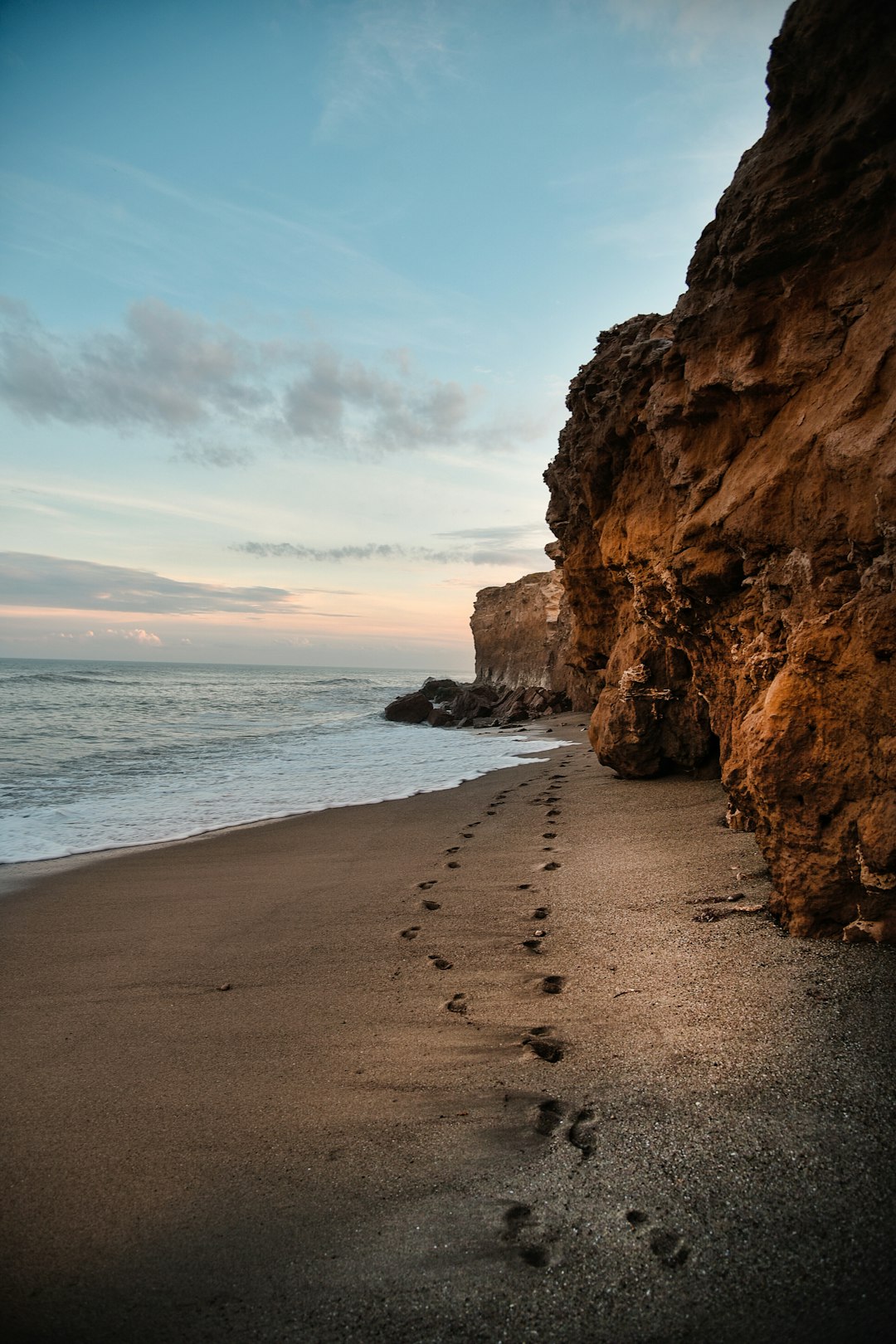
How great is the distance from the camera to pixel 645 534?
23.7 feet

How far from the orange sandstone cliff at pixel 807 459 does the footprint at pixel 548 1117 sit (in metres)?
1.73

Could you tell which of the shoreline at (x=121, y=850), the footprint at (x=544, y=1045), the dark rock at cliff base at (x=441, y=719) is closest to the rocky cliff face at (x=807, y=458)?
the footprint at (x=544, y=1045)

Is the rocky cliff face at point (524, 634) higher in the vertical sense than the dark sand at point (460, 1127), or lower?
higher

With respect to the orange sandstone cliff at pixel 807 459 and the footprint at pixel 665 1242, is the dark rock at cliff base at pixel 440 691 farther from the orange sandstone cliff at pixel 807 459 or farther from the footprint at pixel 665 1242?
the footprint at pixel 665 1242

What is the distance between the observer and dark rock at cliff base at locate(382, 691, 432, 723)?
89.5 feet

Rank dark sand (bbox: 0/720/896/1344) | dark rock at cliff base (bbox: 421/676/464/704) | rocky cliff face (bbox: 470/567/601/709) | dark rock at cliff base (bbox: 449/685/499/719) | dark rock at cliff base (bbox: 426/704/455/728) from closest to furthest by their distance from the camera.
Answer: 1. dark sand (bbox: 0/720/896/1344)
2. dark rock at cliff base (bbox: 426/704/455/728)
3. dark rock at cliff base (bbox: 449/685/499/719)
4. rocky cliff face (bbox: 470/567/601/709)
5. dark rock at cliff base (bbox: 421/676/464/704)

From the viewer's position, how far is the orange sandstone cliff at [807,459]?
128 inches

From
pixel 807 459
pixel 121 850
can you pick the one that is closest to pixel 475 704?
pixel 121 850

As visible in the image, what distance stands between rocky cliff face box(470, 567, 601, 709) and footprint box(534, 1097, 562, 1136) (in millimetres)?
23743

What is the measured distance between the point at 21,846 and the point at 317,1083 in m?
6.37

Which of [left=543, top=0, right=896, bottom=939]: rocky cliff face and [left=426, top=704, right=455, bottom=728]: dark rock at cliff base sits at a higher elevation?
[left=543, top=0, right=896, bottom=939]: rocky cliff face

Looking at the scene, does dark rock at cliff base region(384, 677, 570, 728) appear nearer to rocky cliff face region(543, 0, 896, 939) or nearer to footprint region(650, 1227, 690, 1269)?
rocky cliff face region(543, 0, 896, 939)

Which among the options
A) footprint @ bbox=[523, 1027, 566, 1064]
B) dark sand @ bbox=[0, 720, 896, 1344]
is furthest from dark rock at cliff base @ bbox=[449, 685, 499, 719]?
footprint @ bbox=[523, 1027, 566, 1064]

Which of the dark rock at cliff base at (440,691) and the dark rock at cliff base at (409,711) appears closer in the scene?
the dark rock at cliff base at (409,711)
